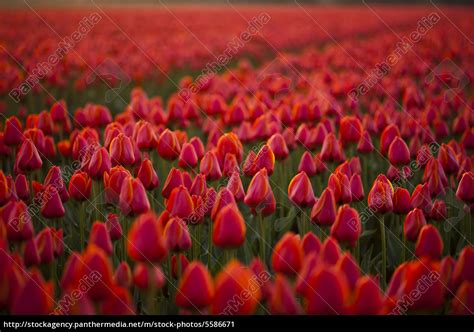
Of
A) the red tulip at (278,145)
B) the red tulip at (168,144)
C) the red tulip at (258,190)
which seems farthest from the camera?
the red tulip at (278,145)

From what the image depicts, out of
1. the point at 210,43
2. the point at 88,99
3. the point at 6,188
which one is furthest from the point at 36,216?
the point at 210,43

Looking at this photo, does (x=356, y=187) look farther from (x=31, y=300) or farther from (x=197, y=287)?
(x=31, y=300)

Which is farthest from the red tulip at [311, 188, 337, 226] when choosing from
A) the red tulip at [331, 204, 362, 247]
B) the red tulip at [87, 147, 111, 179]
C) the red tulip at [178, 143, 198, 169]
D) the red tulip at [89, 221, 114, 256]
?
the red tulip at [87, 147, 111, 179]

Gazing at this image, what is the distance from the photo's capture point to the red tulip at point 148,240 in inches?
64.5

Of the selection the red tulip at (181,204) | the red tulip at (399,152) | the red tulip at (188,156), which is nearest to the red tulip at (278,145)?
the red tulip at (188,156)

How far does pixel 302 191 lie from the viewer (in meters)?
2.50

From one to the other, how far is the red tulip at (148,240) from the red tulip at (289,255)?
39cm

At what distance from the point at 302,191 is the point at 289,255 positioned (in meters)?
0.77

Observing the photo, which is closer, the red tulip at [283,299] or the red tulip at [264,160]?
the red tulip at [283,299]

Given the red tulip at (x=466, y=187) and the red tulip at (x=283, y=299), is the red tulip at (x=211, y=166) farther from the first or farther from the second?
the red tulip at (x=283, y=299)

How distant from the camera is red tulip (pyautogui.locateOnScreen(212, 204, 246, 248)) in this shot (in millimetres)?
1835

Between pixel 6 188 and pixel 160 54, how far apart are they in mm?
7983

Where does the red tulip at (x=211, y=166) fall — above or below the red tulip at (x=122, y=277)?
above

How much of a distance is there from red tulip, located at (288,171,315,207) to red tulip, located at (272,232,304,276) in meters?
0.74
